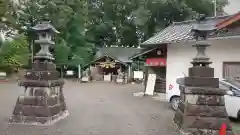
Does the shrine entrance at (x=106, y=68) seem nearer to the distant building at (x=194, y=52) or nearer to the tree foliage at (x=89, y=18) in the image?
the tree foliage at (x=89, y=18)

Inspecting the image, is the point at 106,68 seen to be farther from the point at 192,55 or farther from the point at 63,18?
the point at 192,55

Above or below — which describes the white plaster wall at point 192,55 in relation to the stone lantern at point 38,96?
above

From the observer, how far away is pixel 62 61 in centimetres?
3628

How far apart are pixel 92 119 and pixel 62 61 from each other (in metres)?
28.1

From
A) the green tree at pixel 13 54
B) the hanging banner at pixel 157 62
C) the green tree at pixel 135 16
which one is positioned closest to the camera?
the hanging banner at pixel 157 62

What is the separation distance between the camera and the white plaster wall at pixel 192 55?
1232cm

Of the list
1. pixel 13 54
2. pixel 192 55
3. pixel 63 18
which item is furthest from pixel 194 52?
pixel 63 18

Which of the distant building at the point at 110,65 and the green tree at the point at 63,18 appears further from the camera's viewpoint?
the distant building at the point at 110,65

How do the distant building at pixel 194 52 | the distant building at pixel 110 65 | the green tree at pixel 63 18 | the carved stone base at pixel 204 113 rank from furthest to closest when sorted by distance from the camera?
the distant building at pixel 110 65 < the green tree at pixel 63 18 < the distant building at pixel 194 52 < the carved stone base at pixel 204 113

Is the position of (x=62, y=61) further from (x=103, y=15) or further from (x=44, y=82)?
(x=44, y=82)

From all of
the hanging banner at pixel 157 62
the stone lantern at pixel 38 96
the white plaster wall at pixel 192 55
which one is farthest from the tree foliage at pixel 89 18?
the stone lantern at pixel 38 96

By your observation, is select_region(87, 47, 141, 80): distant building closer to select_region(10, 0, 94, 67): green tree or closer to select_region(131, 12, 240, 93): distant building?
select_region(10, 0, 94, 67): green tree

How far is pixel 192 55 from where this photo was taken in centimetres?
1419

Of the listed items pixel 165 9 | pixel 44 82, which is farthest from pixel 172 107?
pixel 165 9
